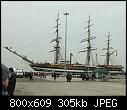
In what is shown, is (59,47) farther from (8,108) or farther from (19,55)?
(8,108)

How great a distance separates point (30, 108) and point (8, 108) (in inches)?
27.1

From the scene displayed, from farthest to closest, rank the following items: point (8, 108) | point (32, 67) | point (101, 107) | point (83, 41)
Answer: point (83, 41) < point (32, 67) < point (101, 107) < point (8, 108)

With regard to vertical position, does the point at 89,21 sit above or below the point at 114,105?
above

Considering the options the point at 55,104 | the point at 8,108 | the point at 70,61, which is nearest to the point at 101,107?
the point at 55,104

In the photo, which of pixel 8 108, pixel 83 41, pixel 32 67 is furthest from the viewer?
pixel 83 41

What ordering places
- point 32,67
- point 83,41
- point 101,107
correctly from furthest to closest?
point 83,41, point 32,67, point 101,107

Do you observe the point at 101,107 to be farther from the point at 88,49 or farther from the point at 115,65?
the point at 115,65

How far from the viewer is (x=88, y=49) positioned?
108500mm

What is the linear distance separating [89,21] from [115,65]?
18.5 metres

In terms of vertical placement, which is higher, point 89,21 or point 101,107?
point 89,21

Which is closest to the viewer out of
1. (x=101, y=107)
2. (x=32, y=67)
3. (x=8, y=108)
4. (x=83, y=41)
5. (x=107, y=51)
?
(x=8, y=108)

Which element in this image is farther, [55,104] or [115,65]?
[115,65]

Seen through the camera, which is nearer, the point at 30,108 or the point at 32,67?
the point at 30,108

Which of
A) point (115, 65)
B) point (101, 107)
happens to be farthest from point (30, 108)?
point (115, 65)
